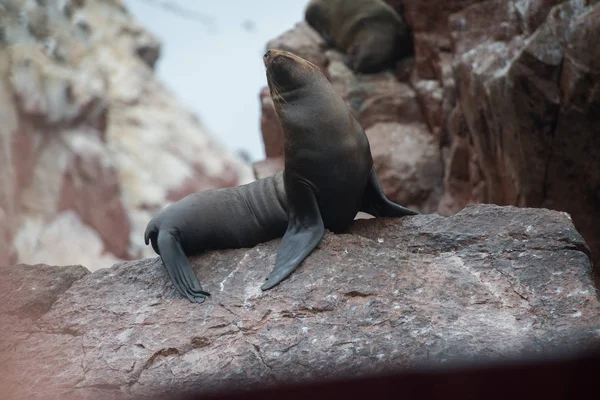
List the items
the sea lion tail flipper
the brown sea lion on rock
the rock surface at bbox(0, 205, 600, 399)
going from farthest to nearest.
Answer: the brown sea lion on rock < the sea lion tail flipper < the rock surface at bbox(0, 205, 600, 399)

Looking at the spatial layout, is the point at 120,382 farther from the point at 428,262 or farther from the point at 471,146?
the point at 471,146

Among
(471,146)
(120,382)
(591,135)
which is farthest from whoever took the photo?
(471,146)

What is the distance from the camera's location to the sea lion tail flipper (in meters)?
2.87

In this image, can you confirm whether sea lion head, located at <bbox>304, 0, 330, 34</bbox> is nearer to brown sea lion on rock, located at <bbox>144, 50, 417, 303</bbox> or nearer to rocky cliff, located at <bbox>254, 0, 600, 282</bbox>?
rocky cliff, located at <bbox>254, 0, 600, 282</bbox>

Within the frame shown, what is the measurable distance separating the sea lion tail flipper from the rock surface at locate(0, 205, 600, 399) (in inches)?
2.0

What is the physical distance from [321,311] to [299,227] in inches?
23.3

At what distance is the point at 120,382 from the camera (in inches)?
96.9

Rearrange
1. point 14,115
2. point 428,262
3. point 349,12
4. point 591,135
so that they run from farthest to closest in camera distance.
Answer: point 14,115, point 349,12, point 591,135, point 428,262

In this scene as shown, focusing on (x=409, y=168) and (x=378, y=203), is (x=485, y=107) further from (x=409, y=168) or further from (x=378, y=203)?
(x=378, y=203)

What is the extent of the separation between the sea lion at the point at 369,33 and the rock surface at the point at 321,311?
143 inches

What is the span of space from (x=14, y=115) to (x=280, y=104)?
757 cm

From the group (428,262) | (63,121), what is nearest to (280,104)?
(428,262)

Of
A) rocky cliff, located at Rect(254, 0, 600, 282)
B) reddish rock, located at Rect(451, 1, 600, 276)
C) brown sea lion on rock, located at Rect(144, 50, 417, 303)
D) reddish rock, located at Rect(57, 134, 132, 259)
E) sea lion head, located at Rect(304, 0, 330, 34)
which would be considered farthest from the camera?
reddish rock, located at Rect(57, 134, 132, 259)

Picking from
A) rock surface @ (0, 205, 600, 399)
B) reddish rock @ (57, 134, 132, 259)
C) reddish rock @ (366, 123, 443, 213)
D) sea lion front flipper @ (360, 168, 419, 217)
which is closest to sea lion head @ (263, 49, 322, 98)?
sea lion front flipper @ (360, 168, 419, 217)
